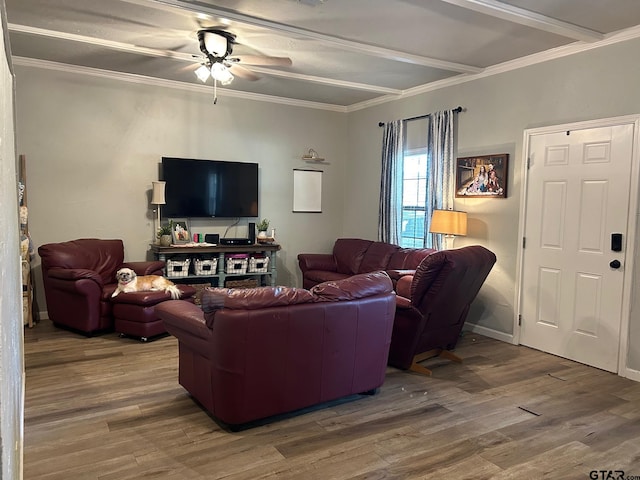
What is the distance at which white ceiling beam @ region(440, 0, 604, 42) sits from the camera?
3420 mm

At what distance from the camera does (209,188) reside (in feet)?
20.8

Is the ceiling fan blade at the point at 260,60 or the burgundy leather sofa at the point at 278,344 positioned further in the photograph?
the ceiling fan blade at the point at 260,60

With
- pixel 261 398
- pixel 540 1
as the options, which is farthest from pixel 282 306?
pixel 540 1

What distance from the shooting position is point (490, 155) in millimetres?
5227

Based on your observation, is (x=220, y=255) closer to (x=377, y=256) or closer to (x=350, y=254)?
(x=350, y=254)

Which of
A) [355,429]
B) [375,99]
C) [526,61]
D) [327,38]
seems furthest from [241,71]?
[355,429]

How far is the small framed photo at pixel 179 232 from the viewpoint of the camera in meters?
6.00

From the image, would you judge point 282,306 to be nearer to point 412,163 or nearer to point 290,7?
point 290,7

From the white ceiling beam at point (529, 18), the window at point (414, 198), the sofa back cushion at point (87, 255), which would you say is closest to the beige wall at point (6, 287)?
the white ceiling beam at point (529, 18)

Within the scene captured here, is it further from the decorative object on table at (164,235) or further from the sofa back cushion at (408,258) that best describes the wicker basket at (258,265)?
the sofa back cushion at (408,258)

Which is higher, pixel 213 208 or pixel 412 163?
pixel 412 163

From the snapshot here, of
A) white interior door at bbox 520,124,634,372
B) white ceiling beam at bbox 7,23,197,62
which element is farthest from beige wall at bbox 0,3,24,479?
white interior door at bbox 520,124,634,372

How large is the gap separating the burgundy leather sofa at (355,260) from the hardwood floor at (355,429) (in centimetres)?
181

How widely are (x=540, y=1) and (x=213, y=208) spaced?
14.2 feet
